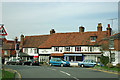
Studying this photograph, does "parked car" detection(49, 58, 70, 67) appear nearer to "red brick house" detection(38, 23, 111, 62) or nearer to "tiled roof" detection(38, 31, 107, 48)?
"red brick house" detection(38, 23, 111, 62)

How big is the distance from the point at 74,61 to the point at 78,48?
3.86 m

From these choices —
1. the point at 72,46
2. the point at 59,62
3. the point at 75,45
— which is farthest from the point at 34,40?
the point at 59,62

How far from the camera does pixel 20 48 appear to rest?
72.9 m

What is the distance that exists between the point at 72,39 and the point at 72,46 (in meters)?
Answer: 2.92

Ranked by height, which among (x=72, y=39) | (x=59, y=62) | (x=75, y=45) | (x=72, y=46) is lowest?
(x=59, y=62)

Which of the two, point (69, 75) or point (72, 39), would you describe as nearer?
point (69, 75)

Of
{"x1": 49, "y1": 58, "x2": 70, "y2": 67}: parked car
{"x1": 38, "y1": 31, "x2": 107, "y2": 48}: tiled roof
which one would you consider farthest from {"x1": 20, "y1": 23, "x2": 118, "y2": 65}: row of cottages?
{"x1": 49, "y1": 58, "x2": 70, "y2": 67}: parked car

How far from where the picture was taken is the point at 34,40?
70.7 m

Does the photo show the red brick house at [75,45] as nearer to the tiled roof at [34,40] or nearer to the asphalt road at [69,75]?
the tiled roof at [34,40]

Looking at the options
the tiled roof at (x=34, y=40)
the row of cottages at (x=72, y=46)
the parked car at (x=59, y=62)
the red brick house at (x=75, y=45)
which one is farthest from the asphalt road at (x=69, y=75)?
the tiled roof at (x=34, y=40)

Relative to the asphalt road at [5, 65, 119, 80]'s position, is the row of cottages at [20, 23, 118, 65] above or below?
above

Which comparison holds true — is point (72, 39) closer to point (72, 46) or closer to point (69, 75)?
point (72, 46)

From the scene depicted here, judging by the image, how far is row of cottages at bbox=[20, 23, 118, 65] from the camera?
172 feet

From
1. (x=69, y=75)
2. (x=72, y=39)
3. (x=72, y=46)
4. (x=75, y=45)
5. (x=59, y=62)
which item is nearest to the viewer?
(x=69, y=75)
